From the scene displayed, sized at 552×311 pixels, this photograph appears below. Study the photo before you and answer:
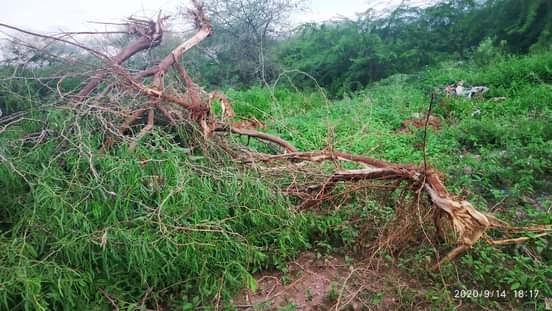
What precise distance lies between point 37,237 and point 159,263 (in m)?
0.66

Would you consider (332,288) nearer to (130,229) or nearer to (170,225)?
(170,225)

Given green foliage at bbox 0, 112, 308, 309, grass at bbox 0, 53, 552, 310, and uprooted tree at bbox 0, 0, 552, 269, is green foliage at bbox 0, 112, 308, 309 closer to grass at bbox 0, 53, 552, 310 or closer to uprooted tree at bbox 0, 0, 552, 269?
grass at bbox 0, 53, 552, 310

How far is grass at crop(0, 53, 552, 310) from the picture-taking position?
2152 mm

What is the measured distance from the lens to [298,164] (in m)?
3.24

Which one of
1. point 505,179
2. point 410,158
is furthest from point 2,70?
point 505,179

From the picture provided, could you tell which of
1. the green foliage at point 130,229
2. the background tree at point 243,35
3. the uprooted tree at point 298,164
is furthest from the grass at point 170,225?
the background tree at point 243,35

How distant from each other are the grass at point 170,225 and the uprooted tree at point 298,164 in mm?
141

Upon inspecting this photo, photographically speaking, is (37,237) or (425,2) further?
(425,2)

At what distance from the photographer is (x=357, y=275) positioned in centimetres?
249

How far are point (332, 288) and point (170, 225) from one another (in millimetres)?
949

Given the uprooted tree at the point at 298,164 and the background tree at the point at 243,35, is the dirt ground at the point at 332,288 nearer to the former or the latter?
the uprooted tree at the point at 298,164

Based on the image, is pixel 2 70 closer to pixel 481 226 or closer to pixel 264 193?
pixel 264 193

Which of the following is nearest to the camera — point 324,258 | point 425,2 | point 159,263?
point 159,263

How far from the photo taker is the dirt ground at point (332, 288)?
2273mm
